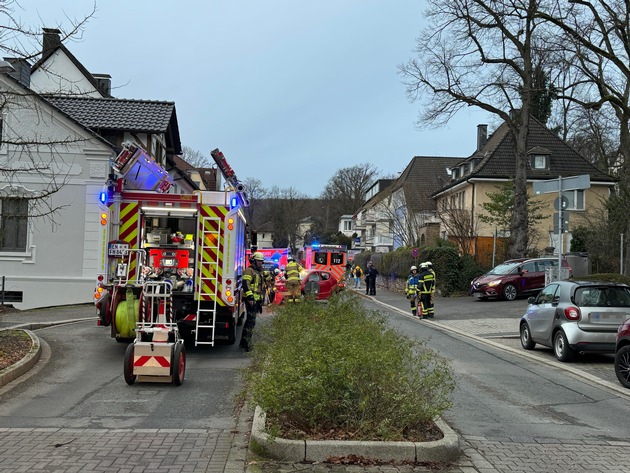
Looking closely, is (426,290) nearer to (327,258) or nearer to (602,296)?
(602,296)

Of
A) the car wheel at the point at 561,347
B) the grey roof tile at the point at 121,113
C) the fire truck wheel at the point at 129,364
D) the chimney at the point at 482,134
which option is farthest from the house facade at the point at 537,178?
the fire truck wheel at the point at 129,364

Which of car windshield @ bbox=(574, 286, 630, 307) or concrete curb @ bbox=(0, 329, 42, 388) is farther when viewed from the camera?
car windshield @ bbox=(574, 286, 630, 307)

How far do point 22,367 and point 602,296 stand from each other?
987cm

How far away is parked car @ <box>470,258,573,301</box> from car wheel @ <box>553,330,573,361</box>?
44.6 ft

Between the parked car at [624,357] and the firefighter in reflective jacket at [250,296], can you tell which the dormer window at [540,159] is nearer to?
the firefighter in reflective jacket at [250,296]

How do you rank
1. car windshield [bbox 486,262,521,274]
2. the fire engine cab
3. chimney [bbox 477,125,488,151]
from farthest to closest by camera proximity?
1. chimney [bbox 477,125,488,151]
2. car windshield [bbox 486,262,521,274]
3. the fire engine cab

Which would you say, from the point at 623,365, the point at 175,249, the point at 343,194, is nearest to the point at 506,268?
the point at 623,365

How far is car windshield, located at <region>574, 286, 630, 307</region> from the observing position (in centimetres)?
1155

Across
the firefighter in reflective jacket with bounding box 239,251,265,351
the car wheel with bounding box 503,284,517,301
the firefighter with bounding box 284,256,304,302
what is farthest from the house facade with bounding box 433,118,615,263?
the firefighter in reflective jacket with bounding box 239,251,265,351

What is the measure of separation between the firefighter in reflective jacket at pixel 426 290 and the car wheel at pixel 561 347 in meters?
8.15

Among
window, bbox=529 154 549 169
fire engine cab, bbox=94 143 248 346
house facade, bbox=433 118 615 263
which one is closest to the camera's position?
fire engine cab, bbox=94 143 248 346

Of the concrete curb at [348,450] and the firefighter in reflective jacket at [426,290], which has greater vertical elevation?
the firefighter in reflective jacket at [426,290]

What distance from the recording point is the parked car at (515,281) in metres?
Result: 25.6

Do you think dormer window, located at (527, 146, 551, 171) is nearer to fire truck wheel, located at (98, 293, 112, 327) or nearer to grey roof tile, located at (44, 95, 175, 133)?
grey roof tile, located at (44, 95, 175, 133)
